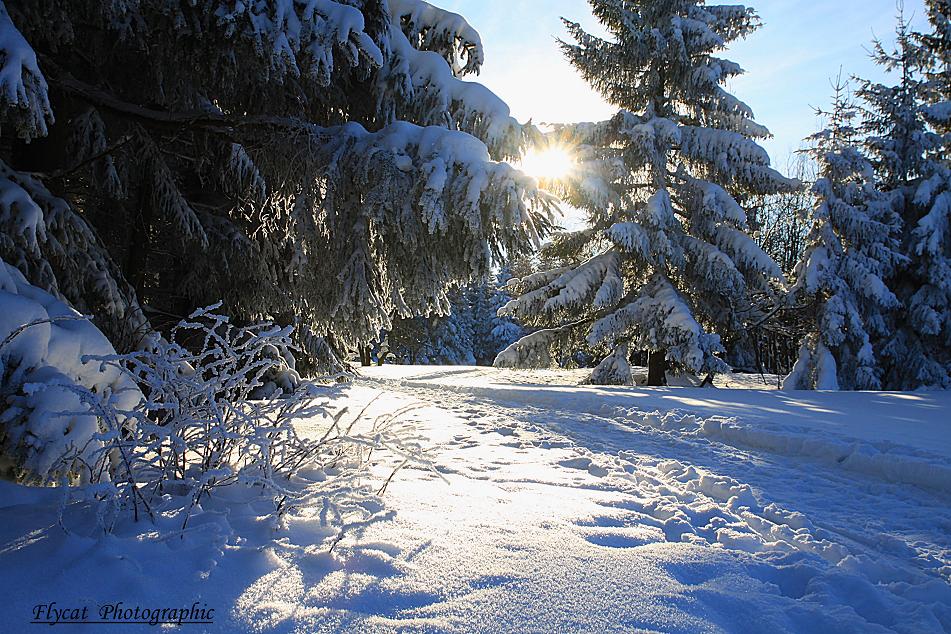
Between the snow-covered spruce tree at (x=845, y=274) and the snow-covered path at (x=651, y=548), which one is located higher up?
the snow-covered spruce tree at (x=845, y=274)

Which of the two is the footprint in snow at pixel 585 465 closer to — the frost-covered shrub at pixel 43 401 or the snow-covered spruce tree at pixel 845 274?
the frost-covered shrub at pixel 43 401

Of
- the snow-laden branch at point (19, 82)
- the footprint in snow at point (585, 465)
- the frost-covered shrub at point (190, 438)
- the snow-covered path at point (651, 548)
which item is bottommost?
the footprint in snow at point (585, 465)

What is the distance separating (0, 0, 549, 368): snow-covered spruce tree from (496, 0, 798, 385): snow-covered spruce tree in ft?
24.4

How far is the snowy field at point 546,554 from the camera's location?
4.89 ft

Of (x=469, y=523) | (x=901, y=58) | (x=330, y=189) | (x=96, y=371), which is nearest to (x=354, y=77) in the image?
(x=330, y=189)

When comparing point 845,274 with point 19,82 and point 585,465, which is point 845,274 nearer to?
point 585,465

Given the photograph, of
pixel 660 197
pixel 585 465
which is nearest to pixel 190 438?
pixel 585 465

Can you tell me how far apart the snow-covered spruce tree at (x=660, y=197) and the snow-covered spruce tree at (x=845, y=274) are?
1.95 meters

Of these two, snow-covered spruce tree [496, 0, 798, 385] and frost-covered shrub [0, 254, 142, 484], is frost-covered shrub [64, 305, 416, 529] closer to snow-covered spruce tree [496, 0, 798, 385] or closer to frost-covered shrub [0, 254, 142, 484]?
frost-covered shrub [0, 254, 142, 484]

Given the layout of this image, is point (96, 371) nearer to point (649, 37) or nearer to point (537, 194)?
point (537, 194)

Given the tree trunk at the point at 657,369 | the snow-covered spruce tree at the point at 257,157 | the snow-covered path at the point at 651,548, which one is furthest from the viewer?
the tree trunk at the point at 657,369

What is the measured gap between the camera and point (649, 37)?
39.0 ft

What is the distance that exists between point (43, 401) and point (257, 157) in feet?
8.55

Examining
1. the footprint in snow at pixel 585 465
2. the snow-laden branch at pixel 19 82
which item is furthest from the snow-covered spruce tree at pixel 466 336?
the snow-laden branch at pixel 19 82
